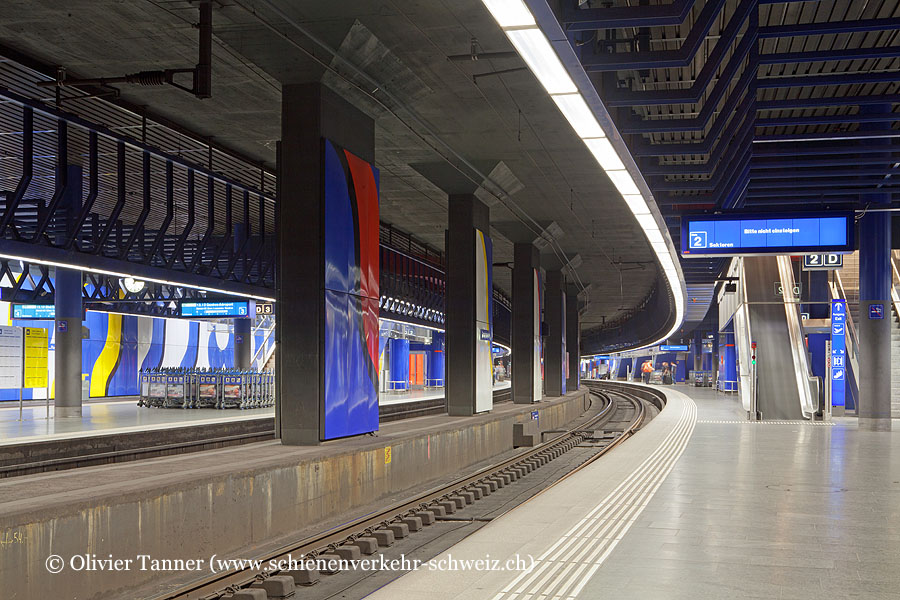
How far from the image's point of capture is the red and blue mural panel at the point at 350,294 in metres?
12.8

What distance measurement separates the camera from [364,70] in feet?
41.7

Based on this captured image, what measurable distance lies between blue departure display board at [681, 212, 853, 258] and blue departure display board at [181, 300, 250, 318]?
59.7 feet

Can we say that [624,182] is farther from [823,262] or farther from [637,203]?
[823,262]

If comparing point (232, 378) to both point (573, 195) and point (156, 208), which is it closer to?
point (156, 208)

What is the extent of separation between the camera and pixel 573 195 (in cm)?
2323

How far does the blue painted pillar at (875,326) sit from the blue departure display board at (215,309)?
64.7ft

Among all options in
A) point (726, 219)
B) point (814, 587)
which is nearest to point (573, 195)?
point (726, 219)

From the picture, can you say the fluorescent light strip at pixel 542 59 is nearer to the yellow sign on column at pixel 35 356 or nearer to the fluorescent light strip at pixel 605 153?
the fluorescent light strip at pixel 605 153

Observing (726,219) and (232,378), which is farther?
(232,378)

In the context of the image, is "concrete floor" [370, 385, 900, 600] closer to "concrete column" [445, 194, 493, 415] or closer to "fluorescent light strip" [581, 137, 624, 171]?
"fluorescent light strip" [581, 137, 624, 171]

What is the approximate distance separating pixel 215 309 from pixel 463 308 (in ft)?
41.6

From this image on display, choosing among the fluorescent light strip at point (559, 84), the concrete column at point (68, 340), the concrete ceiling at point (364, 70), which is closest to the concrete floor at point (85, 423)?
the concrete column at point (68, 340)

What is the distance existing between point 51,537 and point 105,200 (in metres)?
18.8

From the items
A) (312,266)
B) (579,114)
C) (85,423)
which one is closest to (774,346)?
(312,266)
